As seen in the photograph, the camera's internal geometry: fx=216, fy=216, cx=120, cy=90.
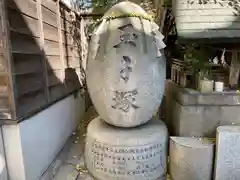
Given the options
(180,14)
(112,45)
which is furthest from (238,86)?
(112,45)

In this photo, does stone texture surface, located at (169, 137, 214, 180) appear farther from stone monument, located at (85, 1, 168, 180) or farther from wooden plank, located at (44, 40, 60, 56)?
wooden plank, located at (44, 40, 60, 56)

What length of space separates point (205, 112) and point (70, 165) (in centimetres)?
216

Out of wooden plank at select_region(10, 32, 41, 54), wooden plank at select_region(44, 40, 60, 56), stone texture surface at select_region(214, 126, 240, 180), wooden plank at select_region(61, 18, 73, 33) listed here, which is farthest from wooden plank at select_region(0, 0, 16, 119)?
stone texture surface at select_region(214, 126, 240, 180)

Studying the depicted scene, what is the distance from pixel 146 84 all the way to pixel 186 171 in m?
1.24

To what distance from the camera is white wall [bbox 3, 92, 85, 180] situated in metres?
2.38

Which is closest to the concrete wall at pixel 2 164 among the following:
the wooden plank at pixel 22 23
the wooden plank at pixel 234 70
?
the wooden plank at pixel 22 23

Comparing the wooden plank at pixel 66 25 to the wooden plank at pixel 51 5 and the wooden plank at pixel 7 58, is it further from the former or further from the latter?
the wooden plank at pixel 7 58

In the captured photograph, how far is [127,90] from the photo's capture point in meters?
2.76

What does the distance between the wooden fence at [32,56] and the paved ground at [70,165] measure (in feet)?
3.07

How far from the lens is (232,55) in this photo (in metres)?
2.99

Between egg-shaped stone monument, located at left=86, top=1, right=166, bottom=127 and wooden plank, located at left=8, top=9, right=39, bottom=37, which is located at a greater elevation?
wooden plank, located at left=8, top=9, right=39, bottom=37

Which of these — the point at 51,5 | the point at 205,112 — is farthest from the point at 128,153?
the point at 51,5

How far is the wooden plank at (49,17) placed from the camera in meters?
3.21

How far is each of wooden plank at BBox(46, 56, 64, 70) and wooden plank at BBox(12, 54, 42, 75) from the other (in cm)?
32
